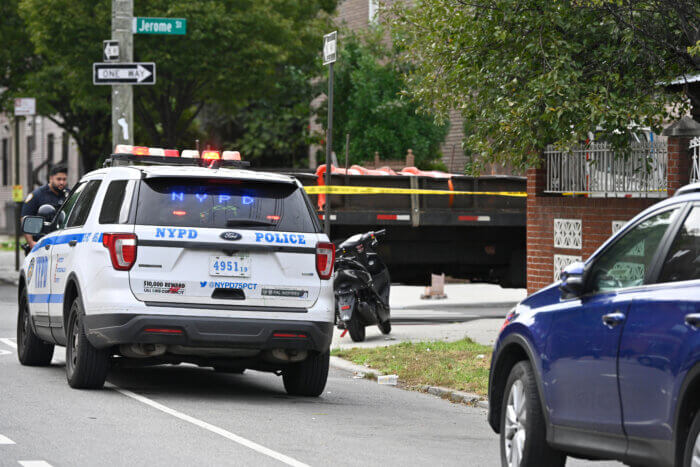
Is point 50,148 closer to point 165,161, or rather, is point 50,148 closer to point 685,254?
point 165,161

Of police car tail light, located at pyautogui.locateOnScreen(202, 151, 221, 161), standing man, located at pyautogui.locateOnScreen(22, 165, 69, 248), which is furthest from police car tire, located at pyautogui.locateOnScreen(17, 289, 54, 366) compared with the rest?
standing man, located at pyautogui.locateOnScreen(22, 165, 69, 248)

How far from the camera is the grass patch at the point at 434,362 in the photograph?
38.2 feet

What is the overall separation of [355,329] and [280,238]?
206 inches

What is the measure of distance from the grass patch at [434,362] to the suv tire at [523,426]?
404 cm

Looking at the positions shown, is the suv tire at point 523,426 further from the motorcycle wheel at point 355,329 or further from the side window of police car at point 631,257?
the motorcycle wheel at point 355,329

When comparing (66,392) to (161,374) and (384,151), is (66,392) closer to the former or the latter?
(161,374)

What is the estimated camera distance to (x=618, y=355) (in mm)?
5934

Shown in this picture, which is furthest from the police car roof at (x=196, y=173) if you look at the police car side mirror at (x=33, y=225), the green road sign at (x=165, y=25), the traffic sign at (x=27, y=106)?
the traffic sign at (x=27, y=106)

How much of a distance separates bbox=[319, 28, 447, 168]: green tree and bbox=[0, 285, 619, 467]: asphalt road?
15912 mm

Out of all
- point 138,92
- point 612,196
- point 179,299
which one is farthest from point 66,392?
point 138,92

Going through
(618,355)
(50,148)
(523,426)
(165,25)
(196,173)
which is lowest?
(523,426)

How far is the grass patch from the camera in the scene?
Answer: 11.6m

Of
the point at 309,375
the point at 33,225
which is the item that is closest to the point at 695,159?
the point at 309,375

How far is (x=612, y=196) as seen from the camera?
47.4 feet
